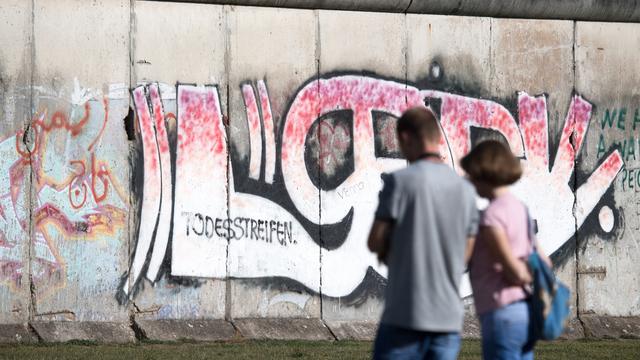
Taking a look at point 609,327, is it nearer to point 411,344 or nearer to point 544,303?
point 544,303

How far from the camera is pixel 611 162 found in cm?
1442

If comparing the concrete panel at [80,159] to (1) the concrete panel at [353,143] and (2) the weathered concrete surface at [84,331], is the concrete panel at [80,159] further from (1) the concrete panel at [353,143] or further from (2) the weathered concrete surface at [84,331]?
(1) the concrete panel at [353,143]

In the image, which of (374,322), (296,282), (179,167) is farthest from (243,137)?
(374,322)

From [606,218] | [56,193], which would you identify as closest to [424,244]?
[56,193]

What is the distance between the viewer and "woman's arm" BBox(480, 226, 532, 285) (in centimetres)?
618

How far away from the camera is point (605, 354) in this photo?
1204 centimetres

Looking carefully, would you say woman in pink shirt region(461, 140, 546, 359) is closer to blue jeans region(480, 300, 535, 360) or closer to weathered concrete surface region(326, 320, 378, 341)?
blue jeans region(480, 300, 535, 360)

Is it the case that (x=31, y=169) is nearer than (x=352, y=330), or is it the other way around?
(x=31, y=169)

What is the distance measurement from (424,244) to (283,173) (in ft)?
24.1

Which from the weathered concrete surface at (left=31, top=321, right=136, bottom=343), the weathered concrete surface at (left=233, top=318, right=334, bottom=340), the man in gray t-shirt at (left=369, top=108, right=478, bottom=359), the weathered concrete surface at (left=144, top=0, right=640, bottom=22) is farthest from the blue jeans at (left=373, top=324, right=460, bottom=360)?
the weathered concrete surface at (left=144, top=0, right=640, bottom=22)

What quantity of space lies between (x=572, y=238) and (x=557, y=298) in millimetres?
7992

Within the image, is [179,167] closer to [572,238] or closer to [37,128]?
[37,128]

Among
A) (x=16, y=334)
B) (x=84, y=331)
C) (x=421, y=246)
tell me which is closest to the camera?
(x=421, y=246)

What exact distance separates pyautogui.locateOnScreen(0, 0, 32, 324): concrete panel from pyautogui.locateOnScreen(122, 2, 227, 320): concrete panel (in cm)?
104
